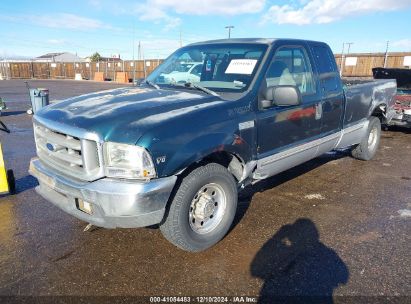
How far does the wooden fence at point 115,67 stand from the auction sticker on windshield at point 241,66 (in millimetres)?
22394

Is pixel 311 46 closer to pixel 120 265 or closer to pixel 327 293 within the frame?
pixel 327 293

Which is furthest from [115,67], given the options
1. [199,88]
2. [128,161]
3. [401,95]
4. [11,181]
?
[128,161]

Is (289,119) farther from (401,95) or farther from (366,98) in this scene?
(401,95)

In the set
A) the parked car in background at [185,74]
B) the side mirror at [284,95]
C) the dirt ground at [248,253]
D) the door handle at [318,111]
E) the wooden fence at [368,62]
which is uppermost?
the wooden fence at [368,62]

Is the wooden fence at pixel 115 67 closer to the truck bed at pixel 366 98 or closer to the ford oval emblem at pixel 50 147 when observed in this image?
the truck bed at pixel 366 98

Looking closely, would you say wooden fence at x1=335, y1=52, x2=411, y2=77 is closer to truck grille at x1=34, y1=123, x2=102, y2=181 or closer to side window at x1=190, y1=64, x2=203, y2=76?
side window at x1=190, y1=64, x2=203, y2=76

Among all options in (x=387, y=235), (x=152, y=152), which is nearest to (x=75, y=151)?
(x=152, y=152)

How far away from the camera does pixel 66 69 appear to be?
49.0 metres

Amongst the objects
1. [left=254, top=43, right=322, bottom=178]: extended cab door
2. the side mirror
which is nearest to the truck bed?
[left=254, top=43, right=322, bottom=178]: extended cab door

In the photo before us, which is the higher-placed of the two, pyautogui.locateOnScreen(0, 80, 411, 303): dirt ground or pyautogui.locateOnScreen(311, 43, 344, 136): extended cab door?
pyautogui.locateOnScreen(311, 43, 344, 136): extended cab door

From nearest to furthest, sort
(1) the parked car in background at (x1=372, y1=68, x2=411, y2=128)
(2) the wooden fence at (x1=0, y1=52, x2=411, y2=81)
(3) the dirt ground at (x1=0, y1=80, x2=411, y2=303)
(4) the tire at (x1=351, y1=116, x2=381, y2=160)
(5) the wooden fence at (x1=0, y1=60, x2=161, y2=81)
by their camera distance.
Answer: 1. (3) the dirt ground at (x1=0, y1=80, x2=411, y2=303)
2. (4) the tire at (x1=351, y1=116, x2=381, y2=160)
3. (1) the parked car in background at (x1=372, y1=68, x2=411, y2=128)
4. (2) the wooden fence at (x1=0, y1=52, x2=411, y2=81)
5. (5) the wooden fence at (x1=0, y1=60, x2=161, y2=81)

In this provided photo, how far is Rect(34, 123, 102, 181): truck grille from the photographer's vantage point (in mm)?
2803

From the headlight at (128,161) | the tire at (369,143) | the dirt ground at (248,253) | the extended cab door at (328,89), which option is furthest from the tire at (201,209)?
the tire at (369,143)

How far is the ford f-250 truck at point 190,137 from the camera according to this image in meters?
2.76
